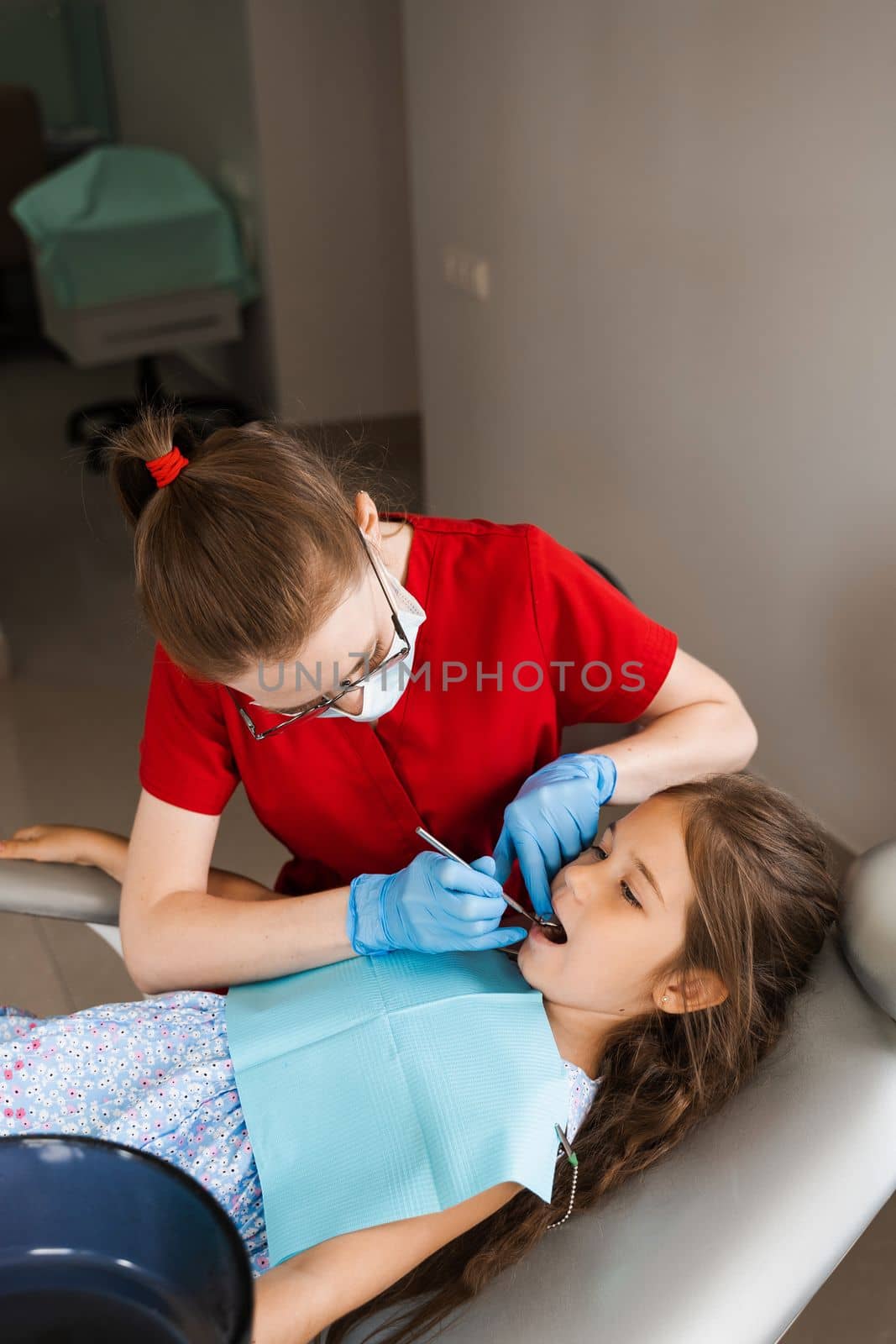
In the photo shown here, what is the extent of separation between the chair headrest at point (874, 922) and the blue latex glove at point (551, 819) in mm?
269

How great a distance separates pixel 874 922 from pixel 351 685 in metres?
0.54

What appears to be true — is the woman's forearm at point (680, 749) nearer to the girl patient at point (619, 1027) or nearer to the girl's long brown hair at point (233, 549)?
the girl patient at point (619, 1027)

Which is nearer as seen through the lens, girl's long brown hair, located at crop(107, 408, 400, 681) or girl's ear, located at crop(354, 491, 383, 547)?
girl's long brown hair, located at crop(107, 408, 400, 681)

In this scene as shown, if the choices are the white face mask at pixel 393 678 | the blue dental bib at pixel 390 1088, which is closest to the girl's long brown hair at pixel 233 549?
the white face mask at pixel 393 678

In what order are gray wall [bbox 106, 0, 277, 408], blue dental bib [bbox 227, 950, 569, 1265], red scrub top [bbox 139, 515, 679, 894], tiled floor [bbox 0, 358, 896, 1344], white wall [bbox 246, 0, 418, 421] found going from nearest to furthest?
blue dental bib [bbox 227, 950, 569, 1265], red scrub top [bbox 139, 515, 679, 894], tiled floor [bbox 0, 358, 896, 1344], white wall [bbox 246, 0, 418, 421], gray wall [bbox 106, 0, 277, 408]

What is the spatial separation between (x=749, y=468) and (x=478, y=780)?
1182mm

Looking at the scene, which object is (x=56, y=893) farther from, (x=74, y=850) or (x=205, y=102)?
(x=205, y=102)

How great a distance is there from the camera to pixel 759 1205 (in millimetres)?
1022

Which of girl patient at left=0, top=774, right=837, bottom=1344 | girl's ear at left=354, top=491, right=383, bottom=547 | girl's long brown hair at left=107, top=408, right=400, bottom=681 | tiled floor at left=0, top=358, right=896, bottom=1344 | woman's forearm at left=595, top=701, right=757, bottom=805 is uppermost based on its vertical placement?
girl's long brown hair at left=107, top=408, right=400, bottom=681

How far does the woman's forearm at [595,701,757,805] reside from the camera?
4.39 ft

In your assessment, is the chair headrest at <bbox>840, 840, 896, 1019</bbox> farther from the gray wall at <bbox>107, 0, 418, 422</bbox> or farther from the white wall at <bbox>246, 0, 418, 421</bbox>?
the gray wall at <bbox>107, 0, 418, 422</bbox>

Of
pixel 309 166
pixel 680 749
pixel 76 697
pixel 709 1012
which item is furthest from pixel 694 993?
pixel 309 166

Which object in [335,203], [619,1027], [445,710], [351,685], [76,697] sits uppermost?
[351,685]

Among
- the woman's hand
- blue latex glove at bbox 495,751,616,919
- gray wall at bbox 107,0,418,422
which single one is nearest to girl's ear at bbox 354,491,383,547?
blue latex glove at bbox 495,751,616,919
